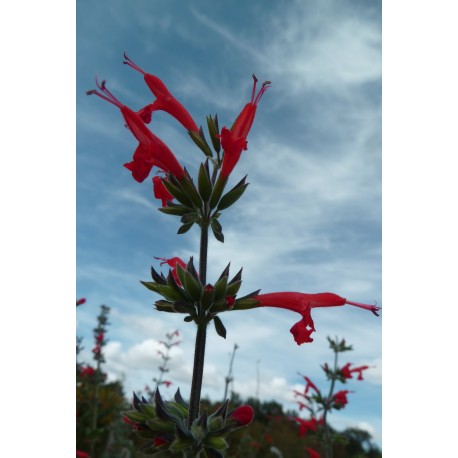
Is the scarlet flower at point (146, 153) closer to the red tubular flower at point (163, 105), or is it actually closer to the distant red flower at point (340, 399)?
the red tubular flower at point (163, 105)

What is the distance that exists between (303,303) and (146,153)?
110 centimetres

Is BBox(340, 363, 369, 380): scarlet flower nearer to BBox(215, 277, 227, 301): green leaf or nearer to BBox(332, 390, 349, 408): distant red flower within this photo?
BBox(332, 390, 349, 408): distant red flower

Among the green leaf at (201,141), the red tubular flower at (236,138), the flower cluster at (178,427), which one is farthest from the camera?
the green leaf at (201,141)

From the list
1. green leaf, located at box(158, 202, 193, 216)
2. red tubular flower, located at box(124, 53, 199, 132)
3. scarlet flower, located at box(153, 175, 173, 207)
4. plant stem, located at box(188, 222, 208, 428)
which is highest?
red tubular flower, located at box(124, 53, 199, 132)

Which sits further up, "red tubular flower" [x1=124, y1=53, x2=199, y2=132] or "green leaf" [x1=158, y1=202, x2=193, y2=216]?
"red tubular flower" [x1=124, y1=53, x2=199, y2=132]

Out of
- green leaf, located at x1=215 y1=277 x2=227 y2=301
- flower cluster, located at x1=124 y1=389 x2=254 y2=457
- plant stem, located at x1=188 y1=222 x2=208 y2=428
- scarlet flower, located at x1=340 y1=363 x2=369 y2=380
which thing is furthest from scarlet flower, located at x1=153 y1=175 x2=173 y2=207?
scarlet flower, located at x1=340 y1=363 x2=369 y2=380

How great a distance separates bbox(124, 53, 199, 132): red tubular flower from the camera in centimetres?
252

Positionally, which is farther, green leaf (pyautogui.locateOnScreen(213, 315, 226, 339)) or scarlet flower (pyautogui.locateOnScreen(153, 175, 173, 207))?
scarlet flower (pyautogui.locateOnScreen(153, 175, 173, 207))

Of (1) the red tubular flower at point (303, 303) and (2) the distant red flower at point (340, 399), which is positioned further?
(2) the distant red flower at point (340, 399)

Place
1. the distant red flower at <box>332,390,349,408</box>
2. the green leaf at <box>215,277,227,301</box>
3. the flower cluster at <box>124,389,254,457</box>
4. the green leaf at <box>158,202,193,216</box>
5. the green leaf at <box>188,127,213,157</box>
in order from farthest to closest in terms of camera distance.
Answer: the distant red flower at <box>332,390,349,408</box> < the green leaf at <box>188,127,213,157</box> < the green leaf at <box>158,202,193,216</box> < the green leaf at <box>215,277,227,301</box> < the flower cluster at <box>124,389,254,457</box>

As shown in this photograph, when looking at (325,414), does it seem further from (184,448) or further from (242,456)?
(184,448)

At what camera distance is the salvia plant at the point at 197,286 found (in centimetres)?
179

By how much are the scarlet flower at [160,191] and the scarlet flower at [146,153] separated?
0.45 ft

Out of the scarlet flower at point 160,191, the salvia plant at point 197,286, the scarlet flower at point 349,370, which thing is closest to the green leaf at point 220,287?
the salvia plant at point 197,286
